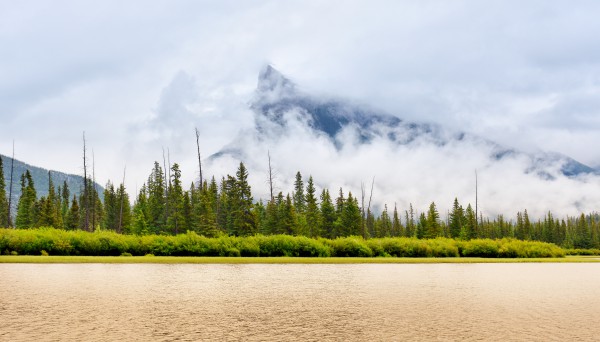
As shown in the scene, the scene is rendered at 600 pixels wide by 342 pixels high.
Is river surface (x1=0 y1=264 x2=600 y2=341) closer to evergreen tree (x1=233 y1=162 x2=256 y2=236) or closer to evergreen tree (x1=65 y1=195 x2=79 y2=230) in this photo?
evergreen tree (x1=233 y1=162 x2=256 y2=236)

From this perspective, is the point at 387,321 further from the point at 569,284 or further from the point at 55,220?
the point at 55,220

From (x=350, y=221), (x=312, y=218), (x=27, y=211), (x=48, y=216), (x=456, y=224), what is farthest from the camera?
(x=456, y=224)

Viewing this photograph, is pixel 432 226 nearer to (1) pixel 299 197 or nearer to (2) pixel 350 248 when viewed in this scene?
(1) pixel 299 197

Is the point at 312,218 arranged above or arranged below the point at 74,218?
below

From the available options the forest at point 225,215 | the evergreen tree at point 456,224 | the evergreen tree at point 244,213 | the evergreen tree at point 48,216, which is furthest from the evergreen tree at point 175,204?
the evergreen tree at point 456,224

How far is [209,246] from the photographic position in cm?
4178

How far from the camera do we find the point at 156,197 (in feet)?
359

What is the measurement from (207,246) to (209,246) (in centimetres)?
17

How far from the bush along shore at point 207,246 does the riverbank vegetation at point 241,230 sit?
0.26 ft

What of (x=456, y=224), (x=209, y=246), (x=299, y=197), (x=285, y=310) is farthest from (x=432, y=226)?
(x=285, y=310)

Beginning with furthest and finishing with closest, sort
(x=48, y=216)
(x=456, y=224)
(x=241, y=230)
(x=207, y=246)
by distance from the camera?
(x=456, y=224) → (x=48, y=216) → (x=241, y=230) → (x=207, y=246)

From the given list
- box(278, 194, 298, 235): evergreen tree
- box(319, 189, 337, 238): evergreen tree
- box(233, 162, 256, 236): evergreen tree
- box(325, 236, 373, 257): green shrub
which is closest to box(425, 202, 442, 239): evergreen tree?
box(319, 189, 337, 238): evergreen tree

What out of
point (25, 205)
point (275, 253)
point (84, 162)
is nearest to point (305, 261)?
point (275, 253)

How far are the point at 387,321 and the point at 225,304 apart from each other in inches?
200
